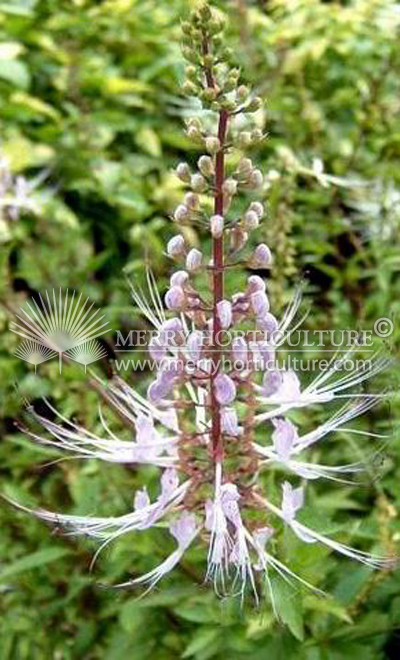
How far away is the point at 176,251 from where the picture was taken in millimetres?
1537

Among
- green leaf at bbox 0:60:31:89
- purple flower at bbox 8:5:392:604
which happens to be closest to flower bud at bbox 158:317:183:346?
purple flower at bbox 8:5:392:604

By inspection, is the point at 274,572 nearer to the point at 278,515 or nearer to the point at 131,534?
the point at 278,515

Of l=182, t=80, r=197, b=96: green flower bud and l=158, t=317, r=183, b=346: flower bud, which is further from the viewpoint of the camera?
l=158, t=317, r=183, b=346: flower bud

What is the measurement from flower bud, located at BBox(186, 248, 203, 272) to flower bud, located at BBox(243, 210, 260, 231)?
80 mm

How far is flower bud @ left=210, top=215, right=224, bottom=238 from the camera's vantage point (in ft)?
4.70

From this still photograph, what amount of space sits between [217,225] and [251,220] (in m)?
0.07

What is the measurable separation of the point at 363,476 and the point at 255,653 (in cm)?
60

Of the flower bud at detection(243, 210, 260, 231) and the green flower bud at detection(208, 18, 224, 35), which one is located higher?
the green flower bud at detection(208, 18, 224, 35)

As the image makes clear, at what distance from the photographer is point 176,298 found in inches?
58.7

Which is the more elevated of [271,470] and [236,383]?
[236,383]

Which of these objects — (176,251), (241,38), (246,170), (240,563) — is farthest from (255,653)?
A: (241,38)

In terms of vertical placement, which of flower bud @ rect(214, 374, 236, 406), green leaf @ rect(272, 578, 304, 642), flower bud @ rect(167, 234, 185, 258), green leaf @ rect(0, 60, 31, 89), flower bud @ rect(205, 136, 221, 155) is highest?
green leaf @ rect(0, 60, 31, 89)

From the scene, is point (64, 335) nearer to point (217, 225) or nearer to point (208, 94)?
point (217, 225)

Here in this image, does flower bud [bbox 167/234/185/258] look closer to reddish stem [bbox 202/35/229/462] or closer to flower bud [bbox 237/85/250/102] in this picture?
reddish stem [bbox 202/35/229/462]
